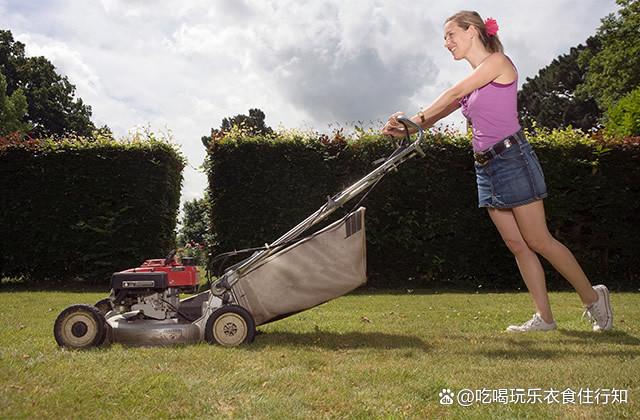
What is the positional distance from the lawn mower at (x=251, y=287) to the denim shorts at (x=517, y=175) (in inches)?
20.6

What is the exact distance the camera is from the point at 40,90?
35.9 m

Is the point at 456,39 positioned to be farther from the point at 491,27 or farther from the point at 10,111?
the point at 10,111

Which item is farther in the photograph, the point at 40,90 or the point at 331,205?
the point at 40,90

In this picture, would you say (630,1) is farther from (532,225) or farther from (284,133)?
(532,225)

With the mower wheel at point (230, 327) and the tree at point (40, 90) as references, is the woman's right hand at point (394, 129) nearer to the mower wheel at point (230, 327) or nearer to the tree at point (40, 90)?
the mower wheel at point (230, 327)

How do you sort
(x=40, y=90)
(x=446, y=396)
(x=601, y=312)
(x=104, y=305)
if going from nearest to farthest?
(x=446, y=396), (x=601, y=312), (x=104, y=305), (x=40, y=90)

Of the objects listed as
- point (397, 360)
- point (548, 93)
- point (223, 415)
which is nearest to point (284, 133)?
point (397, 360)

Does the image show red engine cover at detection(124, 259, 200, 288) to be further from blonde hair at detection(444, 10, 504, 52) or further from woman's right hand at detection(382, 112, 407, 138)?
blonde hair at detection(444, 10, 504, 52)

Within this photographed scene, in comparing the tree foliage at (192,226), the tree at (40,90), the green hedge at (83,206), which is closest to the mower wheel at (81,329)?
the green hedge at (83,206)

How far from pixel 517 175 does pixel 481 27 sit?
974mm

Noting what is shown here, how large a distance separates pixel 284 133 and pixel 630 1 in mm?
23163

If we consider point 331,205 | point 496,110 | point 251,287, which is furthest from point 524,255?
point 251,287

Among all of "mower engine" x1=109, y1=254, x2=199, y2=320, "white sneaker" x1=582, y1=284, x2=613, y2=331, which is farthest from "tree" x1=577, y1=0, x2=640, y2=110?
"mower engine" x1=109, y1=254, x2=199, y2=320

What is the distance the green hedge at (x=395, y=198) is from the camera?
914 cm
